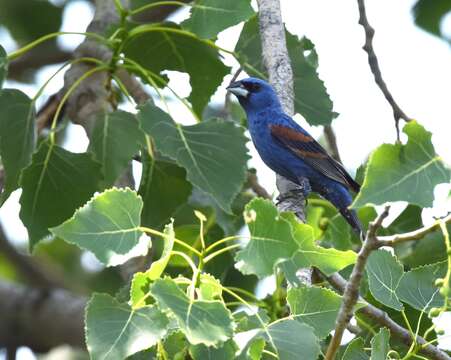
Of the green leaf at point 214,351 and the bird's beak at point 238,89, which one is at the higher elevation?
A: the green leaf at point 214,351

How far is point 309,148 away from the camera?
22.2ft

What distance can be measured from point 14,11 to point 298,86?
3411mm

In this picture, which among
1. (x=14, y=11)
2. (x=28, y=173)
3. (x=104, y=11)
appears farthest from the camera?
(x=14, y=11)

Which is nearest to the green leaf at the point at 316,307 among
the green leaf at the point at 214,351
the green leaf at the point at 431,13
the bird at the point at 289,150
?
the green leaf at the point at 214,351

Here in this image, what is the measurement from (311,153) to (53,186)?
6.92 ft

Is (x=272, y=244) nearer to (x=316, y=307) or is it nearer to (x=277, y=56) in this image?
(x=316, y=307)

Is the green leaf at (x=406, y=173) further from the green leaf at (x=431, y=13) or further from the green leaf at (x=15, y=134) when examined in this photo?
the green leaf at (x=431, y=13)

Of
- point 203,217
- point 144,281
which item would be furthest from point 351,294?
point 144,281

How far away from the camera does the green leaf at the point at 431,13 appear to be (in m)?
7.48

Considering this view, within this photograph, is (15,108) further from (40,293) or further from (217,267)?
(40,293)

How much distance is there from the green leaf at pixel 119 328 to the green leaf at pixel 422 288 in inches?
40.5

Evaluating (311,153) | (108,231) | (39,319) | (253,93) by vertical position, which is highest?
(108,231)

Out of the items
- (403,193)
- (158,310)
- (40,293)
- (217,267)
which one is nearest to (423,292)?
(403,193)

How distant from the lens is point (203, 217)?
339cm
